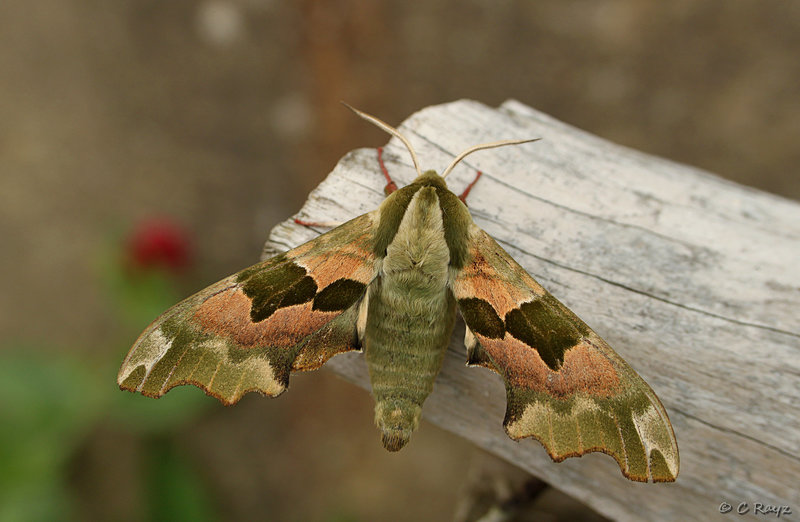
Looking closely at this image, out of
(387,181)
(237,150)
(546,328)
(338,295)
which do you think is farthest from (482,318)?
(237,150)

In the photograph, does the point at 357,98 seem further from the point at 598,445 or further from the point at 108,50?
the point at 598,445

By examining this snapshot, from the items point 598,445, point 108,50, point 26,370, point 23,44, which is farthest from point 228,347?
point 23,44

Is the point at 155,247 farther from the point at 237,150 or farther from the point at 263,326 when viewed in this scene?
the point at 263,326

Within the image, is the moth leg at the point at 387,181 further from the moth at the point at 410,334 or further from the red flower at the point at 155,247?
the red flower at the point at 155,247

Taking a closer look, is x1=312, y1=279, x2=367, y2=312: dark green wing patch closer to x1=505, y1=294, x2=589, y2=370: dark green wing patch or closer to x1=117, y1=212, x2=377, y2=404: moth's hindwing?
x1=117, y1=212, x2=377, y2=404: moth's hindwing

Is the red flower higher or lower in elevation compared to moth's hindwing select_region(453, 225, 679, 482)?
lower

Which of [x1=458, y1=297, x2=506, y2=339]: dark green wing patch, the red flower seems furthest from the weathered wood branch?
the red flower
